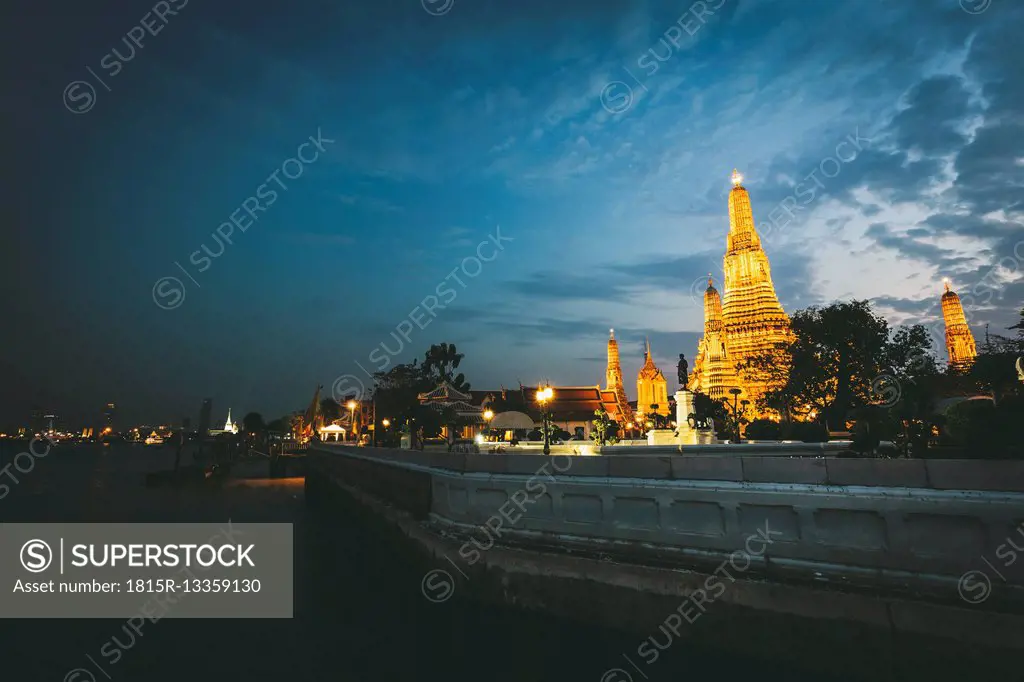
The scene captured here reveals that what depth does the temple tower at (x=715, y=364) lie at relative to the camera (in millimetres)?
72562

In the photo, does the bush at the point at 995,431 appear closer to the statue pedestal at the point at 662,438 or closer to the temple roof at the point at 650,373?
the statue pedestal at the point at 662,438

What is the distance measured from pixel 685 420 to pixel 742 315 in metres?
49.6

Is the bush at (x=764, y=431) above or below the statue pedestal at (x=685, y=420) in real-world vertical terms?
below

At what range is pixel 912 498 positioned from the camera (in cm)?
859

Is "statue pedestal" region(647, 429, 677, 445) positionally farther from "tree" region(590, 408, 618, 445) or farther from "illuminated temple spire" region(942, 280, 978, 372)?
"illuminated temple spire" region(942, 280, 978, 372)

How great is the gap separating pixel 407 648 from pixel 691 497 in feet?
26.2

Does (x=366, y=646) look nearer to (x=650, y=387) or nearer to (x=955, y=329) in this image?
(x=650, y=387)

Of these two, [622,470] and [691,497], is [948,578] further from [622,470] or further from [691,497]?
[622,470]

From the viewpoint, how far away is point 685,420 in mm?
27984

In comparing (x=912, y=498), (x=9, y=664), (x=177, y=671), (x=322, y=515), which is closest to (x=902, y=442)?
Answer: (x=912, y=498)

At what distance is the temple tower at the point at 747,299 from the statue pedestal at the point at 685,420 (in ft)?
128

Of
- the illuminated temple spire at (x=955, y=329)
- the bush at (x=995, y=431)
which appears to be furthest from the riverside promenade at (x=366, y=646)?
the illuminated temple spire at (x=955, y=329)

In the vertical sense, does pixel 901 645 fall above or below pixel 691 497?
below

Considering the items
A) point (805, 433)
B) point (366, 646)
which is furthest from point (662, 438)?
point (366, 646)
